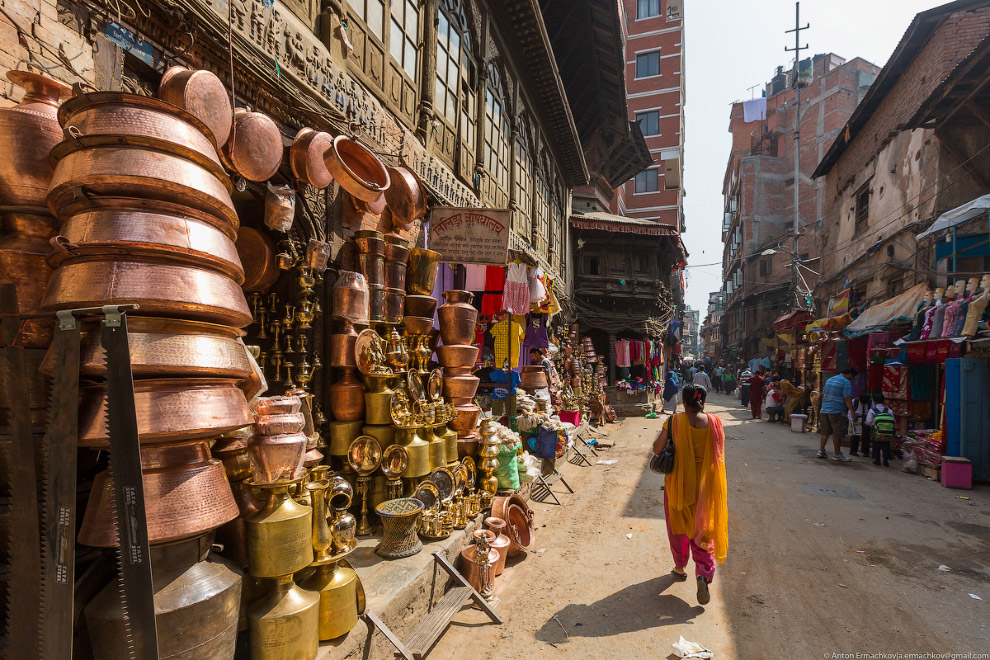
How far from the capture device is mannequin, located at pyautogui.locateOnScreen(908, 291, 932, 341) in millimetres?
9016

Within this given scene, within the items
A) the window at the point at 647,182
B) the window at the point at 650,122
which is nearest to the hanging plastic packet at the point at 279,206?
the window at the point at 647,182

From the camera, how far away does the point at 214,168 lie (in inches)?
84.8

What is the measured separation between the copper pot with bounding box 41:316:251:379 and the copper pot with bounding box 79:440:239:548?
1.05 ft

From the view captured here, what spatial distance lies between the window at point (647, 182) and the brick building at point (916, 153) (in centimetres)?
1537

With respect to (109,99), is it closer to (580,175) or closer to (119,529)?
(119,529)

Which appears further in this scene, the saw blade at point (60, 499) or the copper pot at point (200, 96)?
the copper pot at point (200, 96)

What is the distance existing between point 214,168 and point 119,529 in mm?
1568

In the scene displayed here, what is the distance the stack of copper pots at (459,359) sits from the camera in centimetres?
528

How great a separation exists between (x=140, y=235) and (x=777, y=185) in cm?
4376

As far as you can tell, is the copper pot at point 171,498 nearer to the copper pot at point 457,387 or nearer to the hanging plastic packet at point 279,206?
the hanging plastic packet at point 279,206

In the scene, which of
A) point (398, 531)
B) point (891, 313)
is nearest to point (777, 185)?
point (891, 313)

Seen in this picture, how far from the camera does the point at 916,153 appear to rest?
39.4 ft

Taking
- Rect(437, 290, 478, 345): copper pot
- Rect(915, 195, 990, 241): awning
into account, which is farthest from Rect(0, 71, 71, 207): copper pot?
Rect(915, 195, 990, 241): awning

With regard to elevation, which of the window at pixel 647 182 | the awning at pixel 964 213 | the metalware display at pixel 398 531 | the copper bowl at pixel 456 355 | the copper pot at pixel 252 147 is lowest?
the metalware display at pixel 398 531
